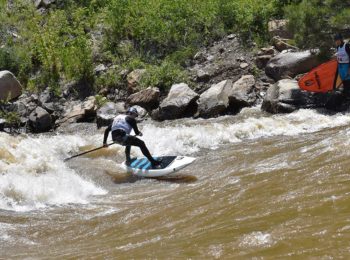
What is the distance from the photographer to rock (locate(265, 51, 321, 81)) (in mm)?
12688

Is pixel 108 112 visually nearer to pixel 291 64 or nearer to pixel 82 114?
pixel 82 114

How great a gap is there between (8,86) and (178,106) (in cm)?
538

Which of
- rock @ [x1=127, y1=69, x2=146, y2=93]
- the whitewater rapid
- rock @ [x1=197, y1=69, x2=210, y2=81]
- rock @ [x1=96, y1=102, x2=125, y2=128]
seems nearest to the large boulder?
the whitewater rapid

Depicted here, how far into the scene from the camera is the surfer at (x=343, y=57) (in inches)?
413

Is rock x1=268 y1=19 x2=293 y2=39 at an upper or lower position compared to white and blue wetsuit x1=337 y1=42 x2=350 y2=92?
upper

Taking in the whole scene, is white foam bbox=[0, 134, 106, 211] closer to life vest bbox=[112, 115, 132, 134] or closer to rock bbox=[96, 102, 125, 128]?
life vest bbox=[112, 115, 132, 134]

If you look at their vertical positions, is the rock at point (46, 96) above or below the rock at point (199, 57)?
below

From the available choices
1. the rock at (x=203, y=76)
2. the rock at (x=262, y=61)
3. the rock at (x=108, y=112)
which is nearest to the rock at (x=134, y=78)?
the rock at (x=108, y=112)

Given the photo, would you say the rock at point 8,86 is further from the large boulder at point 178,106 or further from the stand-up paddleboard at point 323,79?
the stand-up paddleboard at point 323,79

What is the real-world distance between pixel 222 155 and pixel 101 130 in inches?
169

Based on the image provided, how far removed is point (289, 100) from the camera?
1155 cm

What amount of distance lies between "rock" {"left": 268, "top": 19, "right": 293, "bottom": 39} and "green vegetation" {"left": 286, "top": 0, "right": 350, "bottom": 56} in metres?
2.83

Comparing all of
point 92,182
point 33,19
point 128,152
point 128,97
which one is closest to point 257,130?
point 128,152

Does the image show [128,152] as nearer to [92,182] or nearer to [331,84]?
[92,182]
